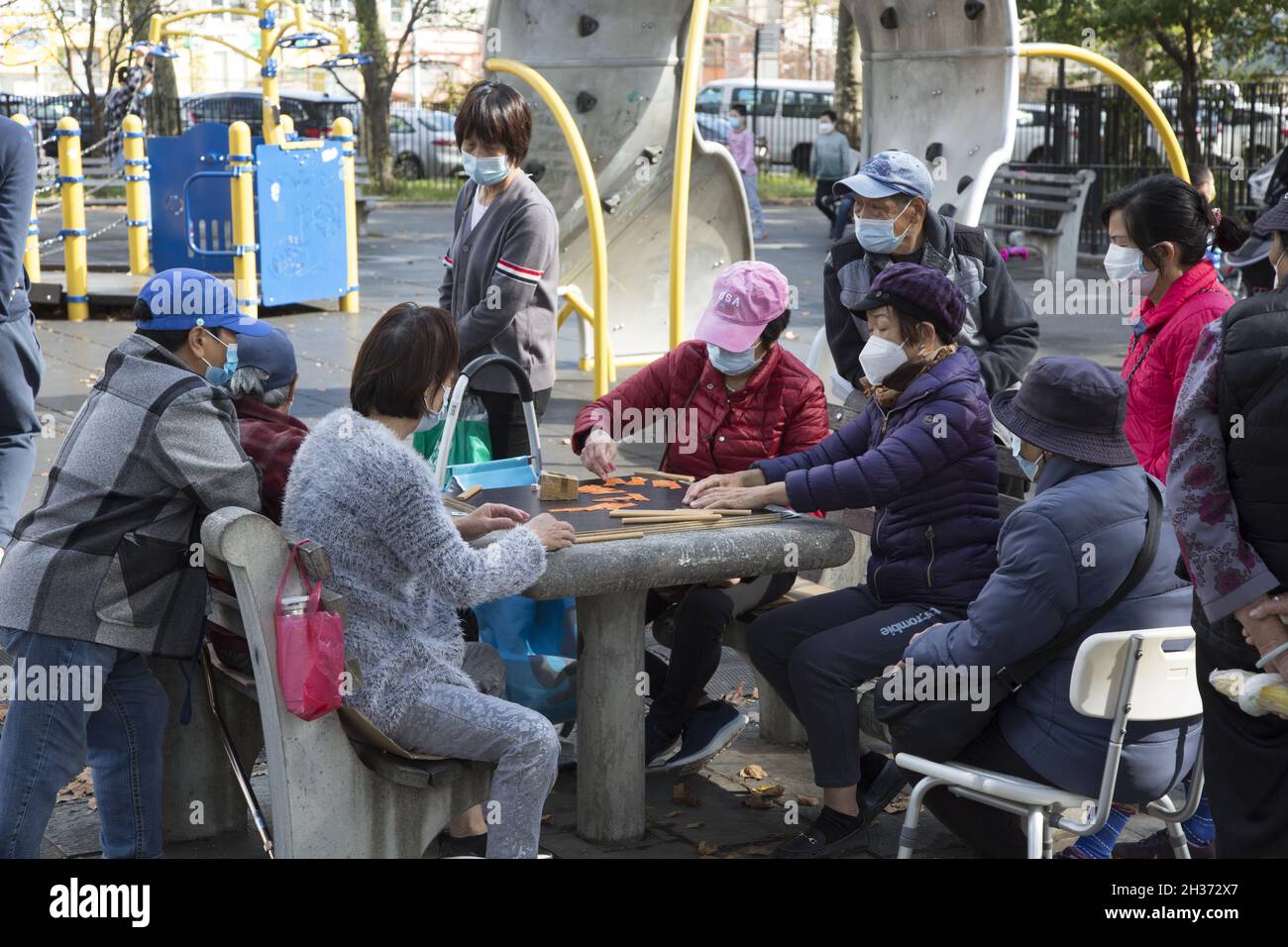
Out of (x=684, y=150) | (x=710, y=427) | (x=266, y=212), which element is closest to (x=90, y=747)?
Result: (x=710, y=427)

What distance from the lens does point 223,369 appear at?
3.90 m

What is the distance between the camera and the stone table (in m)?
3.95

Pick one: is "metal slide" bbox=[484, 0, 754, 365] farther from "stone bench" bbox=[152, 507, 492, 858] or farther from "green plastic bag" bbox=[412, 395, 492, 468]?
"stone bench" bbox=[152, 507, 492, 858]

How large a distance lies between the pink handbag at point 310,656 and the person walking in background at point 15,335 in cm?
256

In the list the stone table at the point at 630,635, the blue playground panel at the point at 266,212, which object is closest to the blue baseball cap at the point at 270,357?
the stone table at the point at 630,635

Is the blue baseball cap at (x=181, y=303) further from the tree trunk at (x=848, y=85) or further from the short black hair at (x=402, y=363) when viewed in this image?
the tree trunk at (x=848, y=85)

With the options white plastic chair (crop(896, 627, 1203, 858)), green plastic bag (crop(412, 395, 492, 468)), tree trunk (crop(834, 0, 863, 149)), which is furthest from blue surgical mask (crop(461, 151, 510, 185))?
tree trunk (crop(834, 0, 863, 149))

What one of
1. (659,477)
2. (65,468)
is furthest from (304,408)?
(65,468)

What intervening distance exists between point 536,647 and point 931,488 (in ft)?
3.90

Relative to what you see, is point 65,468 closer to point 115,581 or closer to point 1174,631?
point 115,581

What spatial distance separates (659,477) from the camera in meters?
4.73

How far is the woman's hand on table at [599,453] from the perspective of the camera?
15.4 ft

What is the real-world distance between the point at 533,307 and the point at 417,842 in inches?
98.3

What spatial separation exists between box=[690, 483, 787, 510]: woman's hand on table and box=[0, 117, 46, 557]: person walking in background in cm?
263
